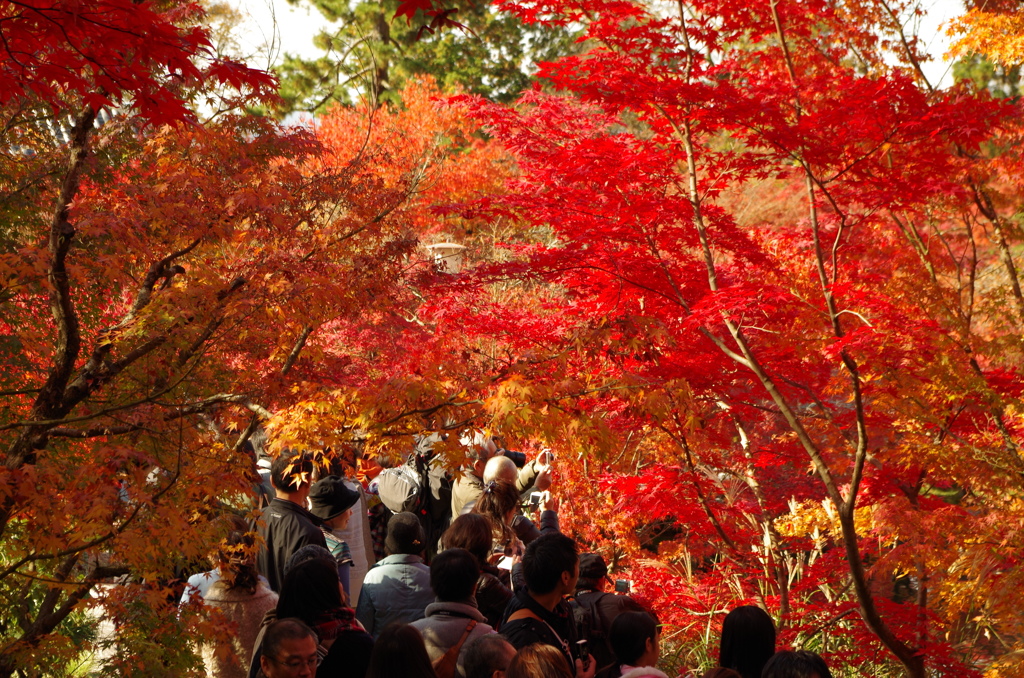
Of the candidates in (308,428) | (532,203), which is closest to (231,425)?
(308,428)

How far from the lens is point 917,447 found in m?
5.92

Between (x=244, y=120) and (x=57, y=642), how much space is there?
378cm

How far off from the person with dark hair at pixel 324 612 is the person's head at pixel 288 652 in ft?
0.87

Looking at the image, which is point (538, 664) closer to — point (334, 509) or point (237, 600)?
point (237, 600)

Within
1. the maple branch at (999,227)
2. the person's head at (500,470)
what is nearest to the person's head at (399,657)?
the person's head at (500,470)

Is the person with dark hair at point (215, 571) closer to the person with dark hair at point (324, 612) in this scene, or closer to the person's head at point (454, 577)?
the person with dark hair at point (324, 612)

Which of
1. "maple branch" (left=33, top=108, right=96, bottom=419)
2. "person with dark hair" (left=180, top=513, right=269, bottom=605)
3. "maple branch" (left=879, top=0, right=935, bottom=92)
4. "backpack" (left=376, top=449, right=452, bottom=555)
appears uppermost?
"maple branch" (left=879, top=0, right=935, bottom=92)

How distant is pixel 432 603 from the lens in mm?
3436

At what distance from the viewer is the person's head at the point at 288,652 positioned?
2754mm

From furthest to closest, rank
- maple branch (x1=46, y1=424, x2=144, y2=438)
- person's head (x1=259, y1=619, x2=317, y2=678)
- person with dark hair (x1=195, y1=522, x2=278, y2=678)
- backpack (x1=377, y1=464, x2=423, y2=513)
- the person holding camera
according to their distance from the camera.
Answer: backpack (x1=377, y1=464, x2=423, y2=513), the person holding camera, person with dark hair (x1=195, y1=522, x2=278, y2=678), maple branch (x1=46, y1=424, x2=144, y2=438), person's head (x1=259, y1=619, x2=317, y2=678)

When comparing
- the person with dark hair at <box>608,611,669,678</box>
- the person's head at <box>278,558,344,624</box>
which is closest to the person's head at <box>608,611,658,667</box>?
the person with dark hair at <box>608,611,669,678</box>

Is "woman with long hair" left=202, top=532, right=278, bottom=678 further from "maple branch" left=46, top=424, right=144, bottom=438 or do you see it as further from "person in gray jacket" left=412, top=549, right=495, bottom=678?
"person in gray jacket" left=412, top=549, right=495, bottom=678

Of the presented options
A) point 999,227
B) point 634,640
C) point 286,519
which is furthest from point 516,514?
point 999,227

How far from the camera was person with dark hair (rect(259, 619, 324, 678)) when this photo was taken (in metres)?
2.75
